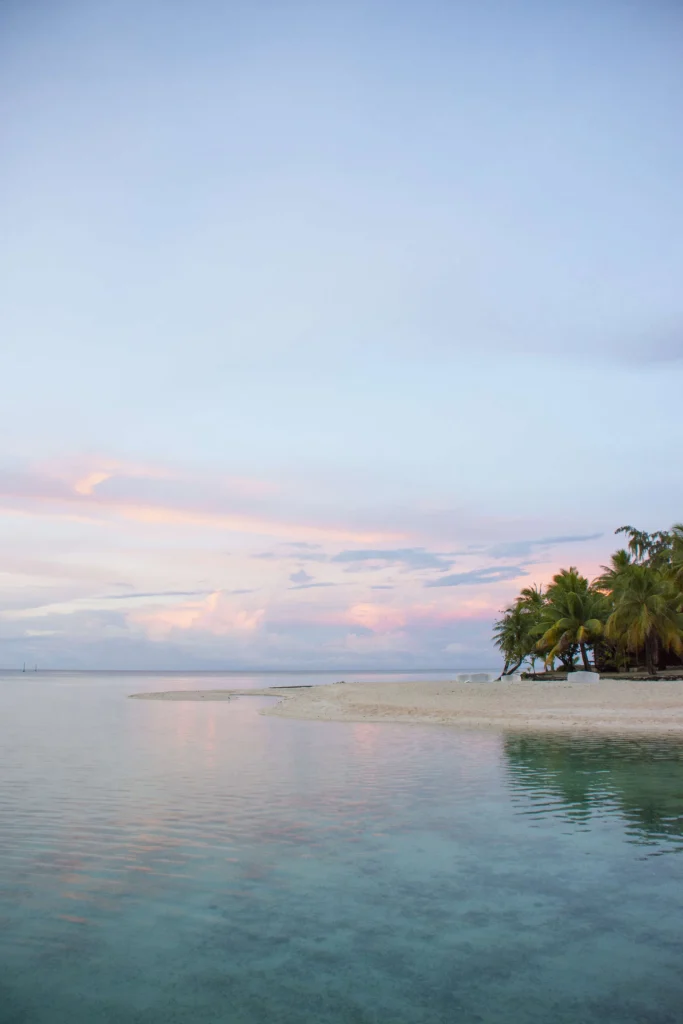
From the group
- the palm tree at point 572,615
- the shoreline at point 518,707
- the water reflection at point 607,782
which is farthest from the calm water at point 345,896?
the palm tree at point 572,615

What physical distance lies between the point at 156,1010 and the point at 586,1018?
4.23 m

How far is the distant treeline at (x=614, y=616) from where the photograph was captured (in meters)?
60.1

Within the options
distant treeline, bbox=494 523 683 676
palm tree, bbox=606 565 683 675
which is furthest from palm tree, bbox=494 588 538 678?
palm tree, bbox=606 565 683 675

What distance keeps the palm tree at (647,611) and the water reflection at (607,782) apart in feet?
93.9

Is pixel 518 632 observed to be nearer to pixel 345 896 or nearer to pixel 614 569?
pixel 614 569

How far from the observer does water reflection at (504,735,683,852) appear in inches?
652

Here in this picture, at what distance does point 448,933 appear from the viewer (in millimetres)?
10008

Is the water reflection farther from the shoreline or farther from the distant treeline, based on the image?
the distant treeline

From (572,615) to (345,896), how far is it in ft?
207

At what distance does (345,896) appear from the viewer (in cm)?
1169

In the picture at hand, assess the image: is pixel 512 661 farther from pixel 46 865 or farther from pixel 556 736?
pixel 46 865

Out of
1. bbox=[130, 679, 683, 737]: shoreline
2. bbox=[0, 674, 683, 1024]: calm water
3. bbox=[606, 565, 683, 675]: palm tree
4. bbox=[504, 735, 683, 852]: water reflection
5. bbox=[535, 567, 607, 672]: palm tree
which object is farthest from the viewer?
bbox=[535, 567, 607, 672]: palm tree

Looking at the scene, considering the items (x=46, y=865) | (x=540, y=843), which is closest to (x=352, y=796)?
(x=540, y=843)

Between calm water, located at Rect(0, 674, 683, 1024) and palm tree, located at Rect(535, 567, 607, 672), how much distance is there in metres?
46.5
